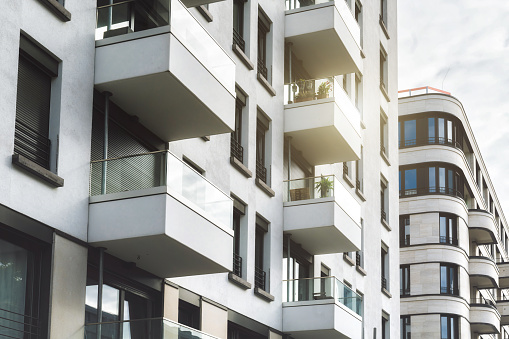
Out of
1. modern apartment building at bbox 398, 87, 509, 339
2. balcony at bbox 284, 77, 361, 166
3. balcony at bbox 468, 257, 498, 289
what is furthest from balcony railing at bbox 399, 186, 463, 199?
balcony at bbox 284, 77, 361, 166

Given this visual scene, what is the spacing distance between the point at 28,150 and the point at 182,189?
3382 millimetres

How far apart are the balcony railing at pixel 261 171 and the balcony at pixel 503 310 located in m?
52.9

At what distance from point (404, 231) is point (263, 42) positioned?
33.4 meters

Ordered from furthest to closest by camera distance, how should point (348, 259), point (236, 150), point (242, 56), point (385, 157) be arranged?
point (385, 157)
point (348, 259)
point (242, 56)
point (236, 150)

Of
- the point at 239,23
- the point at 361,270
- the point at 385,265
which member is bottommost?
the point at 361,270

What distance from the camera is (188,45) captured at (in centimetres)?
2030

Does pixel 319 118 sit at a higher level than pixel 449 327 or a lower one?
higher

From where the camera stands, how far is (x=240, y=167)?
25781 millimetres

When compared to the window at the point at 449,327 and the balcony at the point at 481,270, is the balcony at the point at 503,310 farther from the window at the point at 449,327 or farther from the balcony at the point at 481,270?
the window at the point at 449,327

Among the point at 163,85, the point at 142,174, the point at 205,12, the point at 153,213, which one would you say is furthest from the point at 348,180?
the point at 153,213

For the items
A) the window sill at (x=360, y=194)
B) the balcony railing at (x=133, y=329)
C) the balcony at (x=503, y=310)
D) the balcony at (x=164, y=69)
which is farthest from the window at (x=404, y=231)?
the balcony railing at (x=133, y=329)

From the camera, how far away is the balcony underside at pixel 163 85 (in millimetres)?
19484

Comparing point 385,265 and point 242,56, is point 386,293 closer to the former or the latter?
point 385,265

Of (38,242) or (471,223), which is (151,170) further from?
(471,223)
